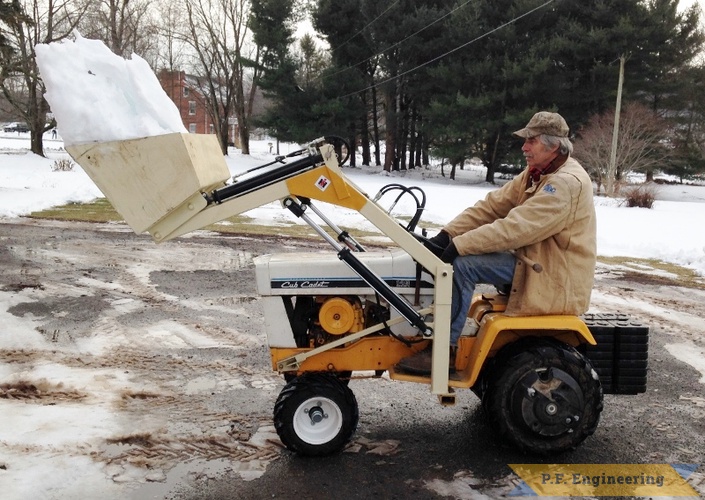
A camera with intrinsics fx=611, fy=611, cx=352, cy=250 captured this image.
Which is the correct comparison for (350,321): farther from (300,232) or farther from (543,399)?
(300,232)

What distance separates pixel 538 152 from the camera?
377cm

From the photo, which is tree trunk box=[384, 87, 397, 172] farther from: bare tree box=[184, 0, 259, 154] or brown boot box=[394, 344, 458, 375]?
brown boot box=[394, 344, 458, 375]

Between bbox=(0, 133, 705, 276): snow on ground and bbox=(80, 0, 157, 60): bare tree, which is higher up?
bbox=(80, 0, 157, 60): bare tree

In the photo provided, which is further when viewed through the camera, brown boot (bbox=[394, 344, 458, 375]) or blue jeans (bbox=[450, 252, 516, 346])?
brown boot (bbox=[394, 344, 458, 375])

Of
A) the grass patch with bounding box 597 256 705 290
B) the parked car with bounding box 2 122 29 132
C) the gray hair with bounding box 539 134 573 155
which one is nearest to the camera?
the gray hair with bounding box 539 134 573 155

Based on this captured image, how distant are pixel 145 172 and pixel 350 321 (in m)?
1.48

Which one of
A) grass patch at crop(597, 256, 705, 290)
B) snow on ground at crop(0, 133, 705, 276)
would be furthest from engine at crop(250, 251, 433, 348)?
grass patch at crop(597, 256, 705, 290)

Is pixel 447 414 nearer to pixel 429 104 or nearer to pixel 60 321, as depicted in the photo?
pixel 60 321

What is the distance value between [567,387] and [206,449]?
87.9 inches

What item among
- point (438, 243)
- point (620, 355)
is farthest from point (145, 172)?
point (620, 355)

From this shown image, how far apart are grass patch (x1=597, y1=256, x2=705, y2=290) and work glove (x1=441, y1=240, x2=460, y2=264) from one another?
664cm

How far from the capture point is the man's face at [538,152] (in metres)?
3.74

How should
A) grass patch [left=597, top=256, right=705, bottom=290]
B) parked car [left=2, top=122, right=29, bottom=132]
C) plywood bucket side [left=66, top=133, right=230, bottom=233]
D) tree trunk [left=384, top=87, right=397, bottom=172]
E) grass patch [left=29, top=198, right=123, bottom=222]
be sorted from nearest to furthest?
plywood bucket side [left=66, top=133, right=230, bottom=233] → grass patch [left=597, top=256, right=705, bottom=290] → grass patch [left=29, top=198, right=123, bottom=222] → tree trunk [left=384, top=87, right=397, bottom=172] → parked car [left=2, top=122, right=29, bottom=132]

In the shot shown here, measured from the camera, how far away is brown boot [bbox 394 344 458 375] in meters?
3.72
